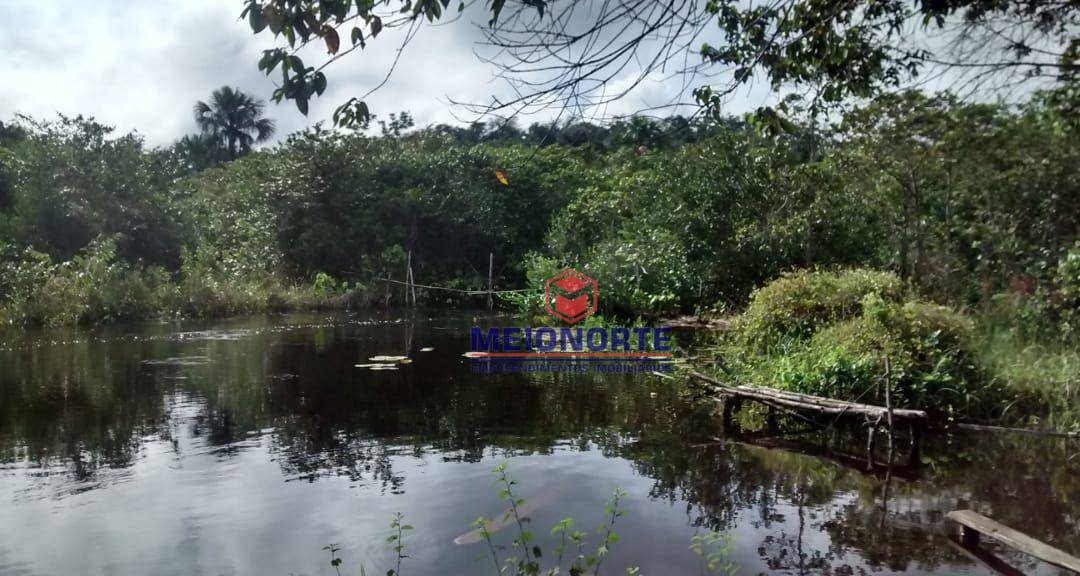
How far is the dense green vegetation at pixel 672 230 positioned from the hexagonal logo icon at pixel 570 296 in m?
0.39

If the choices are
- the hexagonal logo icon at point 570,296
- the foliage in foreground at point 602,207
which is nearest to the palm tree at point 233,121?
Answer: the foliage in foreground at point 602,207

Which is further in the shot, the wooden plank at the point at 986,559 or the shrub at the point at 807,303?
the shrub at the point at 807,303

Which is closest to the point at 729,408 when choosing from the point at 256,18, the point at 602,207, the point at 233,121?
the point at 256,18

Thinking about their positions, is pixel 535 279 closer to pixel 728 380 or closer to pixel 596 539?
pixel 728 380

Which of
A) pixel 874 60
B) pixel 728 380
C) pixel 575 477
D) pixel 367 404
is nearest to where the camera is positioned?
pixel 874 60

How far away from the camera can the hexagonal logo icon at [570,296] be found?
16.5m

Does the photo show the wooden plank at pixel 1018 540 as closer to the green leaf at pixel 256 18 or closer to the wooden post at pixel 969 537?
the wooden post at pixel 969 537

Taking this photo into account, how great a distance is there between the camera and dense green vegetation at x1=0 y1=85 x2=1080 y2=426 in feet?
27.6

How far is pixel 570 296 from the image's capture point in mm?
17141

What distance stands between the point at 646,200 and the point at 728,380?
26.0 ft

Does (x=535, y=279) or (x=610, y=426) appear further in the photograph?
(x=535, y=279)

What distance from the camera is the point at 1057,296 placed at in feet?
27.7

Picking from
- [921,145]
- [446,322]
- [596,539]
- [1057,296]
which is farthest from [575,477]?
[446,322]

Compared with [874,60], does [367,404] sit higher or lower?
lower
